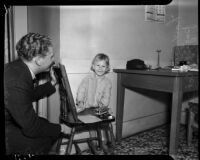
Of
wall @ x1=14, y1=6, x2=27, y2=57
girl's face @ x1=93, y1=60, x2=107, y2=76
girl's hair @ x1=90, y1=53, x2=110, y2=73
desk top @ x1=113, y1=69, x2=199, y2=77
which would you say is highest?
wall @ x1=14, y1=6, x2=27, y2=57

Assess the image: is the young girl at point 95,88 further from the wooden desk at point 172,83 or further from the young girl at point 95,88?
the wooden desk at point 172,83

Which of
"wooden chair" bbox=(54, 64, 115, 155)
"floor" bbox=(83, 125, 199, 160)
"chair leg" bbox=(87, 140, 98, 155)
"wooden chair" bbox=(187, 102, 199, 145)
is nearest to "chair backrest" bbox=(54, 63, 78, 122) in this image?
"wooden chair" bbox=(54, 64, 115, 155)

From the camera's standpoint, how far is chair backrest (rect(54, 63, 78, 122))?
2.51 feet

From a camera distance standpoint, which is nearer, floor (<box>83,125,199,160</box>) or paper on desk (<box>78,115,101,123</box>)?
paper on desk (<box>78,115,101,123</box>)

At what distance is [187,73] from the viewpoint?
901 millimetres

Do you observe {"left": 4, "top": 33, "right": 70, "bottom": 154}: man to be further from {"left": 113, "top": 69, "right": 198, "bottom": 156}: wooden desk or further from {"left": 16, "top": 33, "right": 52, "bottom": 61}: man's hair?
{"left": 113, "top": 69, "right": 198, "bottom": 156}: wooden desk

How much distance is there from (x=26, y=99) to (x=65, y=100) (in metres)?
0.33

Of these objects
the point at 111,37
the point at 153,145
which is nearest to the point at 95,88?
the point at 111,37

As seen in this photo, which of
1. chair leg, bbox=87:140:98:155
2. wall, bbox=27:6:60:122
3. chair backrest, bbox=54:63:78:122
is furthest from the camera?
chair leg, bbox=87:140:98:155

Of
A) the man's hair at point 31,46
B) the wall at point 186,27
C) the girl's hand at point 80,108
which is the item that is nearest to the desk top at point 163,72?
the wall at point 186,27

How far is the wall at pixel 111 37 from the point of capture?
2.55 ft

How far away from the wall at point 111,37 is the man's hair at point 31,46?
5.8 inches

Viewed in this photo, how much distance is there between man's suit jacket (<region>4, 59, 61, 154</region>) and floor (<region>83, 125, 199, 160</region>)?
526mm

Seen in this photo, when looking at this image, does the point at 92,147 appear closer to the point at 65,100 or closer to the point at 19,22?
the point at 65,100
